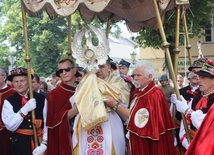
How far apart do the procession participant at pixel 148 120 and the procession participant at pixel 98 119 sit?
0.74ft

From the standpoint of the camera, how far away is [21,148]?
5777 millimetres

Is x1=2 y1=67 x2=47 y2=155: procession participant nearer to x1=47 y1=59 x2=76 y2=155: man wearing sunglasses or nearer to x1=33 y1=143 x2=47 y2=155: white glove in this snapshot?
x1=33 y1=143 x2=47 y2=155: white glove

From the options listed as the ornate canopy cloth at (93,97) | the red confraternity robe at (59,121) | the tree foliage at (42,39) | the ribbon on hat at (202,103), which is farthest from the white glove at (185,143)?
the tree foliage at (42,39)

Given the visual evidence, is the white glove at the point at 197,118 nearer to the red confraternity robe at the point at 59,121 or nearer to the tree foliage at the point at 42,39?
the red confraternity robe at the point at 59,121

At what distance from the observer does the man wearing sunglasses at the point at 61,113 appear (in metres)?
5.67

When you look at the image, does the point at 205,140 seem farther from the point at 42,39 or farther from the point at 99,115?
the point at 42,39

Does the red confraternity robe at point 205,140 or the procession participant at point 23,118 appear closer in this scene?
the red confraternity robe at point 205,140

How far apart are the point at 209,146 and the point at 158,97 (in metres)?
2.79

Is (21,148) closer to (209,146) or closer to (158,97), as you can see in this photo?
(158,97)

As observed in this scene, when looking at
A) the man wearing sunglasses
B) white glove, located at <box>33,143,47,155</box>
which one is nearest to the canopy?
the man wearing sunglasses

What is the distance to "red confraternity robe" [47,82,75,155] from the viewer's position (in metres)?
5.66

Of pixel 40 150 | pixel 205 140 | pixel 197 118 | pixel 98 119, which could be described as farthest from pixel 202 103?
pixel 205 140

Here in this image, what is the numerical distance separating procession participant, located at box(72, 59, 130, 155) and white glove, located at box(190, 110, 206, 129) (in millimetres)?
1022

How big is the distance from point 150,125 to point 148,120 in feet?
0.22
